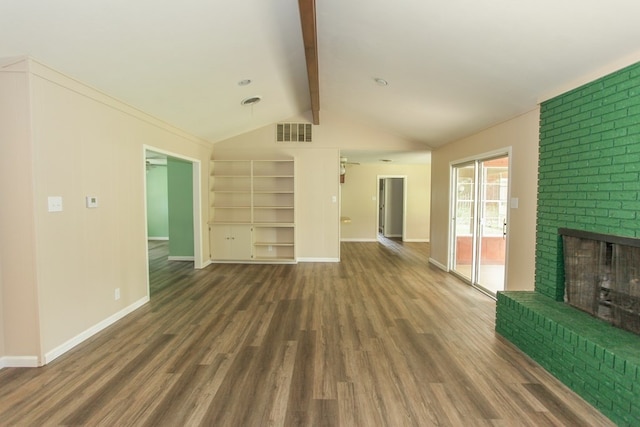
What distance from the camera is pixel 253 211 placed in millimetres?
6137

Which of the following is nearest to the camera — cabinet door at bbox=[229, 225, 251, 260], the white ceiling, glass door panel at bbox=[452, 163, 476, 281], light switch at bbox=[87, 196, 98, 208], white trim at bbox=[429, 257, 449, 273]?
the white ceiling

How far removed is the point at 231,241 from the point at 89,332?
3.24 meters

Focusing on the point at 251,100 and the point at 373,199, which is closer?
the point at 251,100

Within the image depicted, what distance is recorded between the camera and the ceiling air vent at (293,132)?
6172 mm

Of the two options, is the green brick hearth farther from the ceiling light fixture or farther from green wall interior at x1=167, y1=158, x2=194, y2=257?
green wall interior at x1=167, y1=158, x2=194, y2=257

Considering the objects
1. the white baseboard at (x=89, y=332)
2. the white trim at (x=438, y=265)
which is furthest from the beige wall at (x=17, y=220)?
the white trim at (x=438, y=265)

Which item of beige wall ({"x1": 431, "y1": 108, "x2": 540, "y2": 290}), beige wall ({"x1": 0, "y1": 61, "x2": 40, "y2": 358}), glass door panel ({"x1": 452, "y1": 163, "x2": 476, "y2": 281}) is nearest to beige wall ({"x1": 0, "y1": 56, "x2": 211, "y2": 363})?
beige wall ({"x1": 0, "y1": 61, "x2": 40, "y2": 358})

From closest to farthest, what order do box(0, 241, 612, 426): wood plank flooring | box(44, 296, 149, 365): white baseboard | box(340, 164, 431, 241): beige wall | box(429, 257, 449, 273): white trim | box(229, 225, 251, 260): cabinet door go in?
box(0, 241, 612, 426): wood plank flooring → box(44, 296, 149, 365): white baseboard → box(429, 257, 449, 273): white trim → box(229, 225, 251, 260): cabinet door → box(340, 164, 431, 241): beige wall

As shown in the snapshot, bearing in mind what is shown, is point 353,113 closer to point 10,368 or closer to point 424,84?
point 424,84

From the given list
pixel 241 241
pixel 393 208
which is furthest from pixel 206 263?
pixel 393 208

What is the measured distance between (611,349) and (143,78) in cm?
441

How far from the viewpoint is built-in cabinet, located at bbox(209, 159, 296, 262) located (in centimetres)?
605

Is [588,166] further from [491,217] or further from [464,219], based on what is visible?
[464,219]

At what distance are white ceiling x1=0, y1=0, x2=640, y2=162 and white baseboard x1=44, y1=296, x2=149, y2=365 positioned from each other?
93.0 inches
